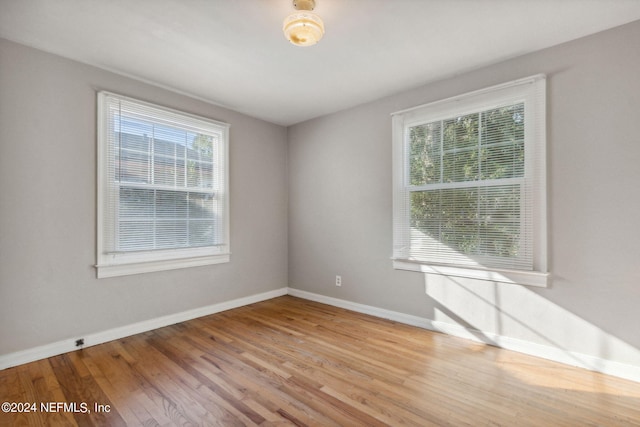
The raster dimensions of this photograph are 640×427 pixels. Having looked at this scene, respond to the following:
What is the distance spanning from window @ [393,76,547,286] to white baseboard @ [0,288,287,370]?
2191mm

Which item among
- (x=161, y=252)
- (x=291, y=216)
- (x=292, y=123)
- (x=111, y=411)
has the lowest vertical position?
(x=111, y=411)

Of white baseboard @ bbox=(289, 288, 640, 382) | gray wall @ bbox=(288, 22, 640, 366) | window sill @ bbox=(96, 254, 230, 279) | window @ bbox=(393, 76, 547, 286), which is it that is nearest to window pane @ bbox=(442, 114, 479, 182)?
window @ bbox=(393, 76, 547, 286)

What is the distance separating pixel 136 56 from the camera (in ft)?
8.82

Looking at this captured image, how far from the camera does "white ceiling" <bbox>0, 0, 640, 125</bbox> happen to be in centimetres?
207

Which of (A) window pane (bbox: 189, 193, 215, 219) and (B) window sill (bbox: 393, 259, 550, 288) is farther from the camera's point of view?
(A) window pane (bbox: 189, 193, 215, 219)

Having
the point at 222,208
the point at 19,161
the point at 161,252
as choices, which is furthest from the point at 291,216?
the point at 19,161

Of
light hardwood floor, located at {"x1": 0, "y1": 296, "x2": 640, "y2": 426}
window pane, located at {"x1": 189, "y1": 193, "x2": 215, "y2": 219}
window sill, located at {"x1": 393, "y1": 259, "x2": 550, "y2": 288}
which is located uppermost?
window pane, located at {"x1": 189, "y1": 193, "x2": 215, "y2": 219}

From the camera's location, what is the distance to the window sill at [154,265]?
2.89 meters

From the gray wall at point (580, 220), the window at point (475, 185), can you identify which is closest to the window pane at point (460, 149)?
the window at point (475, 185)

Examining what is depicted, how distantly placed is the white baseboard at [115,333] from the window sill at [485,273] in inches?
85.4

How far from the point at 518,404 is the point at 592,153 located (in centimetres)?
194

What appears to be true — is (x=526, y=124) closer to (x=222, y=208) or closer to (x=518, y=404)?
(x=518, y=404)

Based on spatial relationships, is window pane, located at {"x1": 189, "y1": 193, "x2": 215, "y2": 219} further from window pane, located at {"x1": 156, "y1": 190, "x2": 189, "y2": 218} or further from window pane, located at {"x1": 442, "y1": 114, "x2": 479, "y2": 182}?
window pane, located at {"x1": 442, "y1": 114, "x2": 479, "y2": 182}

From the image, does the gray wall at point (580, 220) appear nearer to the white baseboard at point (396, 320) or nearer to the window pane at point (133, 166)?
the white baseboard at point (396, 320)
